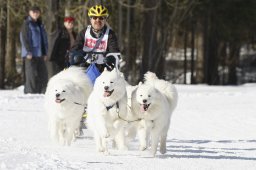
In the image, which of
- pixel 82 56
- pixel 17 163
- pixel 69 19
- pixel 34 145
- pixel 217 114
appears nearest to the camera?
pixel 17 163

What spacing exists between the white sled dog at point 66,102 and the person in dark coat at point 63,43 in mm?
4666

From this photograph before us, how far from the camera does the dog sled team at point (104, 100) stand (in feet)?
26.4

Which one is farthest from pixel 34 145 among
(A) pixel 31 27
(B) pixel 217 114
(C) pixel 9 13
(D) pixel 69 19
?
(C) pixel 9 13

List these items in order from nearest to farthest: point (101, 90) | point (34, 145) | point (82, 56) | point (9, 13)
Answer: point (101, 90) → point (34, 145) → point (82, 56) → point (9, 13)

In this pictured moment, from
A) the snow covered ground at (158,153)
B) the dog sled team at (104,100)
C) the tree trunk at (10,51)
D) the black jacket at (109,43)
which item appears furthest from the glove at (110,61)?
the tree trunk at (10,51)

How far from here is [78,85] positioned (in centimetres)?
920

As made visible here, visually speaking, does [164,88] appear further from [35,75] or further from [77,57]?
[35,75]

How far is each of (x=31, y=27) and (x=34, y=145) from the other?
8.04 meters

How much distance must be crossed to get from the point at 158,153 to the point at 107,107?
1.00m

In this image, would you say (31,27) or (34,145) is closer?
(34,145)

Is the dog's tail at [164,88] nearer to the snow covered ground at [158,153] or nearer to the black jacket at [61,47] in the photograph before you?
the snow covered ground at [158,153]

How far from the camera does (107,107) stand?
316 inches

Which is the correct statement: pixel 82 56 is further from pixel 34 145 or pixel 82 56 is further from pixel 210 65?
pixel 210 65

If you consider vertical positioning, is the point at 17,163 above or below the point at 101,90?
below
